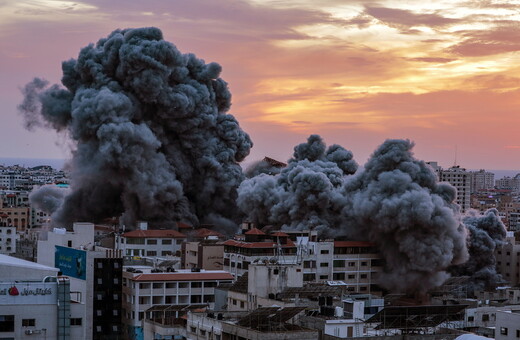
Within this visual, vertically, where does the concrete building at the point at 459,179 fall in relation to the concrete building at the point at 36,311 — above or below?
above

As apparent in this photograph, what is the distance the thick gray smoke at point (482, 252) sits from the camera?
268 feet

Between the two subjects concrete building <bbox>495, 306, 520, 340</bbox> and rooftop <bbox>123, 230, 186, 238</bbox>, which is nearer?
concrete building <bbox>495, 306, 520, 340</bbox>

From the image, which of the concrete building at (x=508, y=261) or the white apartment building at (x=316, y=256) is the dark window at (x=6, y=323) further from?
the concrete building at (x=508, y=261)

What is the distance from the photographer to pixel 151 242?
8256 centimetres

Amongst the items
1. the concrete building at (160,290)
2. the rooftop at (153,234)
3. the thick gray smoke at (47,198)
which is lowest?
the concrete building at (160,290)

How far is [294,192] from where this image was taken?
87688 millimetres

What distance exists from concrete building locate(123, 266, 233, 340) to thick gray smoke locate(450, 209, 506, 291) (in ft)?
72.6

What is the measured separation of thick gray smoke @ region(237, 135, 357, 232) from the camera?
Answer: 86438 millimetres

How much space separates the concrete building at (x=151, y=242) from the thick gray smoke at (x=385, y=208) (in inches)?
317

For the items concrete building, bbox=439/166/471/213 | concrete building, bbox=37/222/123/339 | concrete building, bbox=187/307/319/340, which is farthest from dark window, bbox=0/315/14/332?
concrete building, bbox=439/166/471/213

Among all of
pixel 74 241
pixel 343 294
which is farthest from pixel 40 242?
pixel 343 294

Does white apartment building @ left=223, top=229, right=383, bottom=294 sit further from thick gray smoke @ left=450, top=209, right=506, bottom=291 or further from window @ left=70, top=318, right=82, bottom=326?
window @ left=70, top=318, right=82, bottom=326

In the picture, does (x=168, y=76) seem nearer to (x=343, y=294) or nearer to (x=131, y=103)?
(x=131, y=103)

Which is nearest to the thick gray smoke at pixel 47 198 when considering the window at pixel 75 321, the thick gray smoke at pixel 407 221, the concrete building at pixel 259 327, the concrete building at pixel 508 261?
the thick gray smoke at pixel 407 221
